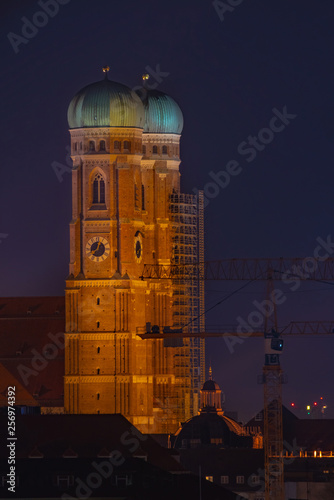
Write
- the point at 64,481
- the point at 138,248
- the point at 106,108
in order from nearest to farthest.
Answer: the point at 64,481 → the point at 106,108 → the point at 138,248

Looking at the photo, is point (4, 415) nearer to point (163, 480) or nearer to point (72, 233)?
point (163, 480)

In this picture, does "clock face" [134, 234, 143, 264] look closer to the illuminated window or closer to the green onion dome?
the green onion dome

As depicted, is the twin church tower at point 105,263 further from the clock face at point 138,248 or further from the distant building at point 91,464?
the distant building at point 91,464

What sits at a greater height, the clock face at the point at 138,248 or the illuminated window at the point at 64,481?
the clock face at the point at 138,248

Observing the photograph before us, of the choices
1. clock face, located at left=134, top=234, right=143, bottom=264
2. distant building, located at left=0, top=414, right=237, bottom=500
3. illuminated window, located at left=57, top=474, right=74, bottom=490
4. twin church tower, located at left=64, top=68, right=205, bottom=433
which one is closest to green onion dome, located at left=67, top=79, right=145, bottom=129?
twin church tower, located at left=64, top=68, right=205, bottom=433

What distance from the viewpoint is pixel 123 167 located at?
7662 inches

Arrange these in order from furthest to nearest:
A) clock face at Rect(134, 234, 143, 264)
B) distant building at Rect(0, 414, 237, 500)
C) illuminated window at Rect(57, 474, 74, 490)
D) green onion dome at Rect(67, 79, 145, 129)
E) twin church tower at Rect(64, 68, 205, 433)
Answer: clock face at Rect(134, 234, 143, 264)
green onion dome at Rect(67, 79, 145, 129)
twin church tower at Rect(64, 68, 205, 433)
illuminated window at Rect(57, 474, 74, 490)
distant building at Rect(0, 414, 237, 500)

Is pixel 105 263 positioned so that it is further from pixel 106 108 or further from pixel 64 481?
pixel 64 481

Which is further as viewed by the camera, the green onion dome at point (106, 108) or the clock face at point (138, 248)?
the clock face at point (138, 248)

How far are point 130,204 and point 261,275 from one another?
10.8 metres

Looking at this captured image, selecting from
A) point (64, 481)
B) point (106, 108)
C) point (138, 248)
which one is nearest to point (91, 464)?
point (64, 481)

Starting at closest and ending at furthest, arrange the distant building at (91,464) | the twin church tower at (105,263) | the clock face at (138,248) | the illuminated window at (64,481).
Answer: the distant building at (91,464) → the illuminated window at (64,481) → the twin church tower at (105,263) → the clock face at (138,248)

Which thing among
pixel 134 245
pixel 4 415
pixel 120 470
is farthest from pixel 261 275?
pixel 120 470

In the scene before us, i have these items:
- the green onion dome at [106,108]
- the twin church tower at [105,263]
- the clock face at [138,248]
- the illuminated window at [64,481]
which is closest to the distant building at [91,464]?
the illuminated window at [64,481]
